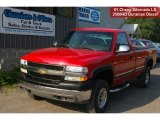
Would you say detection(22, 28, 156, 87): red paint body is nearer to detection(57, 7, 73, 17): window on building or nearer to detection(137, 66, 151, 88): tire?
detection(137, 66, 151, 88): tire

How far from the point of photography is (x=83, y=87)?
5598 mm

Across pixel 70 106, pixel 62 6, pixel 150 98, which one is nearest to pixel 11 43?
pixel 62 6

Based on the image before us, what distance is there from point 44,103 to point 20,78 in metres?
0.98

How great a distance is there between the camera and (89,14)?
56.7ft

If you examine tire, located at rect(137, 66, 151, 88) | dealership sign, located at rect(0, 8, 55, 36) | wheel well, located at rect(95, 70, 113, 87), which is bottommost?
tire, located at rect(137, 66, 151, 88)

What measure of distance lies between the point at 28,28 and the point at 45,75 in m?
5.93

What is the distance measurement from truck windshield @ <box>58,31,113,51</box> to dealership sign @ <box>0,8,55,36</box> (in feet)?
12.3

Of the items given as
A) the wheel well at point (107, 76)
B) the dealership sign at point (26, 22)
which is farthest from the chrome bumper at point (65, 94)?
the dealership sign at point (26, 22)

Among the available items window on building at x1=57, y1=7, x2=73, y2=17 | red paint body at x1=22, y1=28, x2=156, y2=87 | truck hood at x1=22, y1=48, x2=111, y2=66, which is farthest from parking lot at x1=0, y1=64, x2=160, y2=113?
window on building at x1=57, y1=7, x2=73, y2=17

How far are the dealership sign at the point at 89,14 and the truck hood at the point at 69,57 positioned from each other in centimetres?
965

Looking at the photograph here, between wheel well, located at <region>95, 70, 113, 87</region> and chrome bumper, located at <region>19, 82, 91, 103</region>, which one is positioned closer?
chrome bumper, located at <region>19, 82, 91, 103</region>

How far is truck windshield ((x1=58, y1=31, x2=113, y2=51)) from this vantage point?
22.7ft

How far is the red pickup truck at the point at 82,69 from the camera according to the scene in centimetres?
564

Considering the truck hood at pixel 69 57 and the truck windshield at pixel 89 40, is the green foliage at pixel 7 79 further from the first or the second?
the truck hood at pixel 69 57
